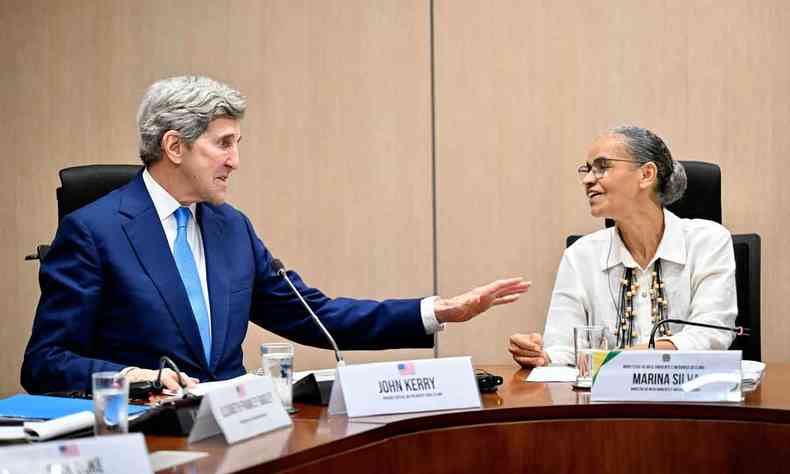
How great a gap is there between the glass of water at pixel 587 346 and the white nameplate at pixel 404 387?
336mm

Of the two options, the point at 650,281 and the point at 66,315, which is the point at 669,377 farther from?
the point at 66,315

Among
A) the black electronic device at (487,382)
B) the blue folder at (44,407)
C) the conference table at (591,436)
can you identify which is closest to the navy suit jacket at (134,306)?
the blue folder at (44,407)

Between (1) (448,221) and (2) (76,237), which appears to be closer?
(2) (76,237)

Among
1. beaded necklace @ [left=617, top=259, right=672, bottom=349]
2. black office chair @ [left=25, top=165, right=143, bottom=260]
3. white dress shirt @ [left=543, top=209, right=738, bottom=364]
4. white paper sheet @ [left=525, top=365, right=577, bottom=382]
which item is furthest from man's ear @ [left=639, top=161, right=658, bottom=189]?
black office chair @ [left=25, top=165, right=143, bottom=260]

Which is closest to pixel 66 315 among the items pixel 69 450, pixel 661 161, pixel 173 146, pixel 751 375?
pixel 173 146

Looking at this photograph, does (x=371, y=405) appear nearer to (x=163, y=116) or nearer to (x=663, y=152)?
(x=163, y=116)

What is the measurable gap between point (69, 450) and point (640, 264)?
6.89ft

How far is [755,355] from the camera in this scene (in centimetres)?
317

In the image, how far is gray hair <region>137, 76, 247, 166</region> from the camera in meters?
2.70

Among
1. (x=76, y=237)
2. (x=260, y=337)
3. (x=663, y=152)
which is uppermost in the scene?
(x=663, y=152)

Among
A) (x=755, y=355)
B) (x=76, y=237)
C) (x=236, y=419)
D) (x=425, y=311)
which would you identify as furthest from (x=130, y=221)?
(x=755, y=355)

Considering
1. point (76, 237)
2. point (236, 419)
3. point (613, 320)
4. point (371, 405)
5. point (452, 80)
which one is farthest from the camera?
point (452, 80)

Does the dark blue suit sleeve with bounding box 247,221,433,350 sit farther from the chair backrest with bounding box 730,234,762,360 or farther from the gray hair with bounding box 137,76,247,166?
the chair backrest with bounding box 730,234,762,360

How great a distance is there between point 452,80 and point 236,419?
9.62ft
